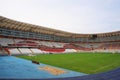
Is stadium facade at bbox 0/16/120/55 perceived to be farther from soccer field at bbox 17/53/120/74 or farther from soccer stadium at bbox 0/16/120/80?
soccer field at bbox 17/53/120/74

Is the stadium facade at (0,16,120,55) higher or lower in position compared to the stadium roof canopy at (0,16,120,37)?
lower

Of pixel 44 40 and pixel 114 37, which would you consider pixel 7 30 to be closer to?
pixel 44 40

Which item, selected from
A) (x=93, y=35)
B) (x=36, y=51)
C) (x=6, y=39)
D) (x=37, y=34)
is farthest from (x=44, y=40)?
(x=93, y=35)

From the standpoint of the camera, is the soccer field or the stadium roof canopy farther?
the stadium roof canopy

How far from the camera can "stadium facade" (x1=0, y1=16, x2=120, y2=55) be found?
5003 centimetres

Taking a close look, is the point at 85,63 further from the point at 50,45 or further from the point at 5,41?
the point at 50,45

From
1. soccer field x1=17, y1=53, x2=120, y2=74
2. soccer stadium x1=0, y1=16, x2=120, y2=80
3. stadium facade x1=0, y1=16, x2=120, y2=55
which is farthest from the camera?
stadium facade x1=0, y1=16, x2=120, y2=55

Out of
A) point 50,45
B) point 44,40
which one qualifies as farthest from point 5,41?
point 50,45

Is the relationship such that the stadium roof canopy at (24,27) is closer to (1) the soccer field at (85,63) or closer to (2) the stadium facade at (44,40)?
(2) the stadium facade at (44,40)

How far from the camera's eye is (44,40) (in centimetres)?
6950

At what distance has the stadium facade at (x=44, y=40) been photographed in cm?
5003

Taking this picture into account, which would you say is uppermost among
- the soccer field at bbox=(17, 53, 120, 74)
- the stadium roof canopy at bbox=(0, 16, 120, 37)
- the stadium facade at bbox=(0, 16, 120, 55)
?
the stadium roof canopy at bbox=(0, 16, 120, 37)

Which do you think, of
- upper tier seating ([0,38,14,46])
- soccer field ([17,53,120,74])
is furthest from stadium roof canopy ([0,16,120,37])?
soccer field ([17,53,120,74])

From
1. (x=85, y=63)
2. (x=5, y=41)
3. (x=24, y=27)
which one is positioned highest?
(x=24, y=27)
